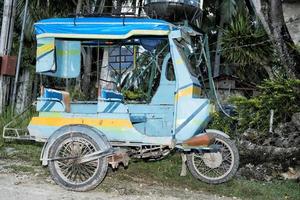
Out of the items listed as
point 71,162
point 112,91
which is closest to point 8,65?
point 112,91

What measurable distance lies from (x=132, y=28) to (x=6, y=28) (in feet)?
20.3

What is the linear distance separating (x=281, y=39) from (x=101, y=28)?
16.9 feet

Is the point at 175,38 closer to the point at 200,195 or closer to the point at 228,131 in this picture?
the point at 200,195

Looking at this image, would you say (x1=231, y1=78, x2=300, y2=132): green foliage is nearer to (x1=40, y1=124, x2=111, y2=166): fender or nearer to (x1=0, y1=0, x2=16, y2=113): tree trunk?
(x1=40, y1=124, x2=111, y2=166): fender

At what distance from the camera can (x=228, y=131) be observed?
9797 millimetres

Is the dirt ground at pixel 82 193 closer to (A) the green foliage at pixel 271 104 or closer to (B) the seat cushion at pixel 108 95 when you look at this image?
(B) the seat cushion at pixel 108 95

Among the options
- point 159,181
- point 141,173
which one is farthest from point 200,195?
point 141,173

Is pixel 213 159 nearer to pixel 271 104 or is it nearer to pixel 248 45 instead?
pixel 271 104

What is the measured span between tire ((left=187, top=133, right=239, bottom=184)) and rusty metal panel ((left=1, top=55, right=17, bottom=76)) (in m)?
5.38

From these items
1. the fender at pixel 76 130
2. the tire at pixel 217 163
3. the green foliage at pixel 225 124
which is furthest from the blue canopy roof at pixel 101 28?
the green foliage at pixel 225 124

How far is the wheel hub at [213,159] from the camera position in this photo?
272 inches

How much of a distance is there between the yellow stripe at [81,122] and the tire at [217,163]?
1362 millimetres

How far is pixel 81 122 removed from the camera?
6.49m

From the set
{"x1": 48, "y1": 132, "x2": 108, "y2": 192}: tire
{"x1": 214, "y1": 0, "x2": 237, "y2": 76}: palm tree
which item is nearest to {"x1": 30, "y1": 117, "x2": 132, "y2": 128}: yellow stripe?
{"x1": 48, "y1": 132, "x2": 108, "y2": 192}: tire
